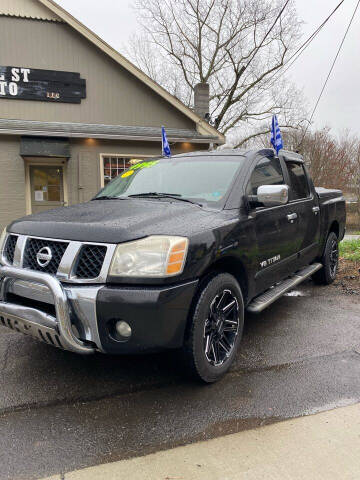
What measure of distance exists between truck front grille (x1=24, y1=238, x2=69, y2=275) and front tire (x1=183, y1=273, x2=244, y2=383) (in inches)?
37.9

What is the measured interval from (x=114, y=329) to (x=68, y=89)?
9397 millimetres

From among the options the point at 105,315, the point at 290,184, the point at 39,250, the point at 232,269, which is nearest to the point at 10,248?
the point at 39,250

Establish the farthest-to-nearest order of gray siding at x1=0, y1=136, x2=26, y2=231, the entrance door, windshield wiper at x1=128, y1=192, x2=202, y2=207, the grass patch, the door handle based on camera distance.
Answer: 1. the entrance door
2. gray siding at x1=0, y1=136, x2=26, y2=231
3. the grass patch
4. the door handle
5. windshield wiper at x1=128, y1=192, x2=202, y2=207

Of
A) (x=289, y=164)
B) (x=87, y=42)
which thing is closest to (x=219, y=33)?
(x=87, y=42)

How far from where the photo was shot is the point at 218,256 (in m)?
2.62

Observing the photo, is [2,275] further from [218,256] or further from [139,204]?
[218,256]

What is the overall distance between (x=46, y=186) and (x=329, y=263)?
759 centimetres

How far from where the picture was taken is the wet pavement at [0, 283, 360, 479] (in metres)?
2.07

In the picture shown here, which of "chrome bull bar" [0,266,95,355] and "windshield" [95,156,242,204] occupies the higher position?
"windshield" [95,156,242,204]

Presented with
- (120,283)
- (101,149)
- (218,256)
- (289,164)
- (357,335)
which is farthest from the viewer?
(101,149)

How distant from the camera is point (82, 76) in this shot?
10164 millimetres

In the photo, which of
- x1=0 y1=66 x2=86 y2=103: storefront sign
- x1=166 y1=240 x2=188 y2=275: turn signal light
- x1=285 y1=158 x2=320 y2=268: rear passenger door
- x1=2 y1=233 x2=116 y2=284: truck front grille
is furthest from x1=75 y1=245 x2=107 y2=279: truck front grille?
x1=0 y1=66 x2=86 y2=103: storefront sign

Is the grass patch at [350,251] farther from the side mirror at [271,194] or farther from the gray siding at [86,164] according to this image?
the gray siding at [86,164]

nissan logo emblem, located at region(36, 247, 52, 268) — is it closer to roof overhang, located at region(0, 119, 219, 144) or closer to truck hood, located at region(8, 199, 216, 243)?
truck hood, located at region(8, 199, 216, 243)
